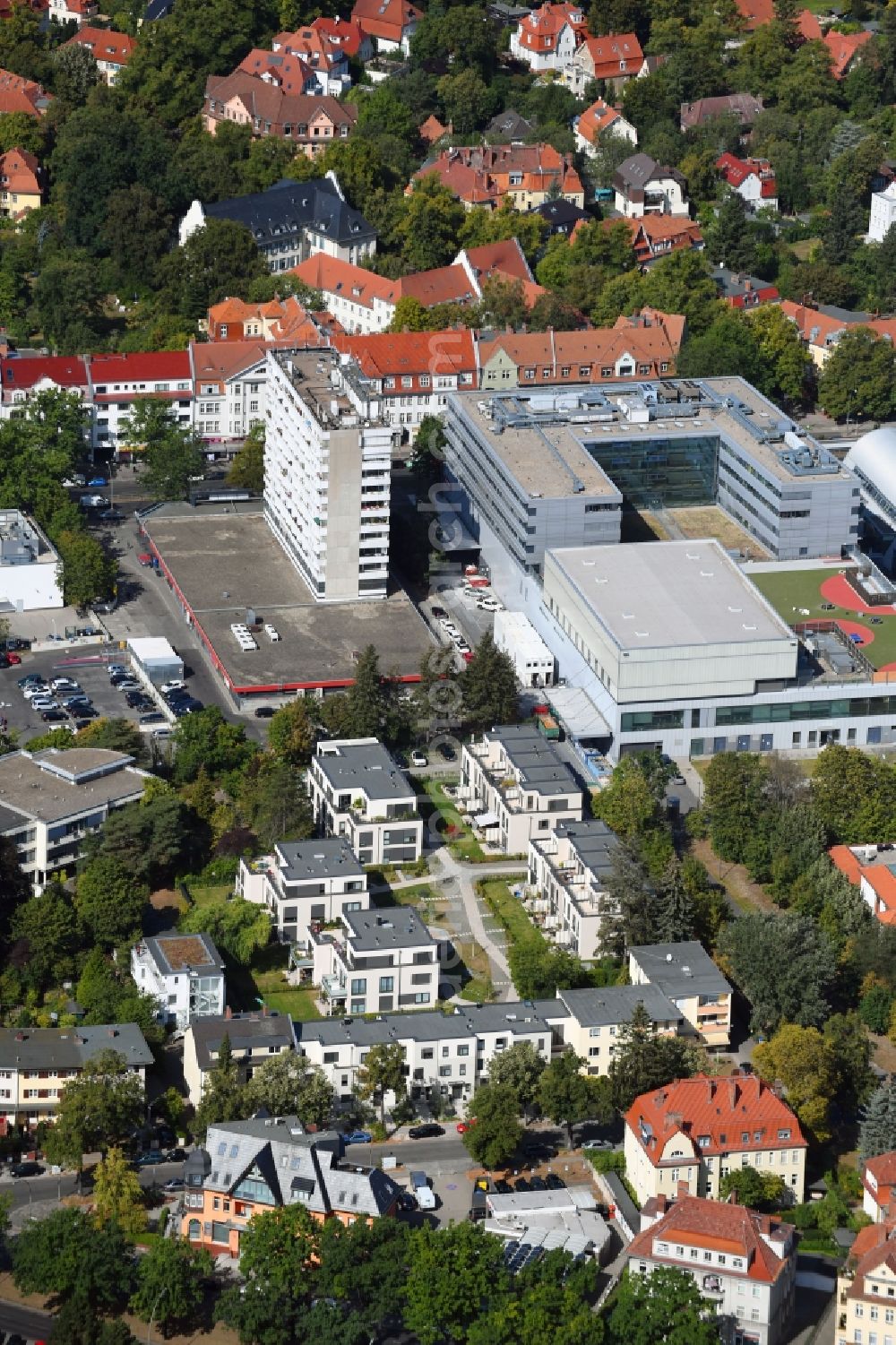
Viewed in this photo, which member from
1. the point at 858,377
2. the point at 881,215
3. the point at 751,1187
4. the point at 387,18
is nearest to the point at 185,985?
the point at 751,1187

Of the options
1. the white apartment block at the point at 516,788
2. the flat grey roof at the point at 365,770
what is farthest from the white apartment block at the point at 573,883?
the flat grey roof at the point at 365,770

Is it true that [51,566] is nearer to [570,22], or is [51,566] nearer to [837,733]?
[837,733]

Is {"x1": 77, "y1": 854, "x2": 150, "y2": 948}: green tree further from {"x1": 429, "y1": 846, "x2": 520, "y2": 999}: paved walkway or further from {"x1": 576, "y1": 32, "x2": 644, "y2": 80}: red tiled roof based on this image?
{"x1": 576, "y1": 32, "x2": 644, "y2": 80}: red tiled roof

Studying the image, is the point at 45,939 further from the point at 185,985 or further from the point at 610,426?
the point at 610,426

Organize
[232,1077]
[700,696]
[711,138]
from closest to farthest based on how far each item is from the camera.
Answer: [232,1077] < [700,696] < [711,138]

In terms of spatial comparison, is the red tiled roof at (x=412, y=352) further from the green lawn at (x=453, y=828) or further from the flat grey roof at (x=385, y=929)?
the flat grey roof at (x=385, y=929)

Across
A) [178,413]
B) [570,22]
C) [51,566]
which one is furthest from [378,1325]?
[570,22]
